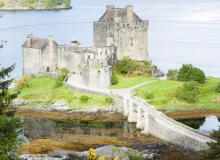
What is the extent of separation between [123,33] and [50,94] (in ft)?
40.9

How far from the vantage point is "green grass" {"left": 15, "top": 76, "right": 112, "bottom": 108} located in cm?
6103

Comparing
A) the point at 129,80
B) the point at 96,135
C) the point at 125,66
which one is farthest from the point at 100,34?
the point at 96,135

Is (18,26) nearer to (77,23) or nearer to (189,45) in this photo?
(77,23)

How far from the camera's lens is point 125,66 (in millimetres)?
68562

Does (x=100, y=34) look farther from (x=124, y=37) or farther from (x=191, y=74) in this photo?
(x=191, y=74)

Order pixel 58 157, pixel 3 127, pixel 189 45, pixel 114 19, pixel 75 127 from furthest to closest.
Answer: pixel 189 45
pixel 114 19
pixel 75 127
pixel 58 157
pixel 3 127

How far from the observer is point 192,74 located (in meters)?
65.5

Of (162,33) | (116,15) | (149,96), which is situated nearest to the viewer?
(149,96)

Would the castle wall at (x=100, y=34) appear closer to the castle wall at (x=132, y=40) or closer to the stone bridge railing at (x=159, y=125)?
the castle wall at (x=132, y=40)

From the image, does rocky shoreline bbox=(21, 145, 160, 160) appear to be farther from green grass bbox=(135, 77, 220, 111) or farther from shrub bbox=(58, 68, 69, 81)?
shrub bbox=(58, 68, 69, 81)

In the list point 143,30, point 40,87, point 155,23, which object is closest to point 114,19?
point 143,30

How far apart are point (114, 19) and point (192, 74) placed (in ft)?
39.3

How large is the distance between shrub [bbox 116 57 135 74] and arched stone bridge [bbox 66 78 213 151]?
182 inches

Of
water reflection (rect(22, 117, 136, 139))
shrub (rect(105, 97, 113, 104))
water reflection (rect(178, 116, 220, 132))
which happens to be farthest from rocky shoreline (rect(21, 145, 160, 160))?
shrub (rect(105, 97, 113, 104))
